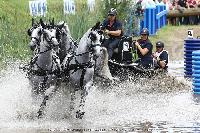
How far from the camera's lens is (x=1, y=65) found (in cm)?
2038

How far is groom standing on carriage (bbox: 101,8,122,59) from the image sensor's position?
16.8 m

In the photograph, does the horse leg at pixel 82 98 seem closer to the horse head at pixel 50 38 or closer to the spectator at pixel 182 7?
the horse head at pixel 50 38

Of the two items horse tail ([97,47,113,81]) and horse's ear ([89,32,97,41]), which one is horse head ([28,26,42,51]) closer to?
horse's ear ([89,32,97,41])

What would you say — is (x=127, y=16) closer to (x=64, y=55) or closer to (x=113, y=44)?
(x=113, y=44)

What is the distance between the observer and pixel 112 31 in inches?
664

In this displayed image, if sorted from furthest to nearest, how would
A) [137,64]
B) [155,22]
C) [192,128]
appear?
[155,22] < [137,64] < [192,128]

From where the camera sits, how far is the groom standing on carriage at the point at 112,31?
16.8m

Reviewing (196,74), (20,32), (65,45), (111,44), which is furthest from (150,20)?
(65,45)

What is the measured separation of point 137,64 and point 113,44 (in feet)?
3.16

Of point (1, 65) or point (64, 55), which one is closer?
point (64, 55)

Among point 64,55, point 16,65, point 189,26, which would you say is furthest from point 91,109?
point 189,26

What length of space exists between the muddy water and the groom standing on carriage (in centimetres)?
91

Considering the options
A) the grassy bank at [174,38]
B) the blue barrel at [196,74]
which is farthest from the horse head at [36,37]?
the grassy bank at [174,38]

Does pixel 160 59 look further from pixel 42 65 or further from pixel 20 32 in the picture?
pixel 42 65
